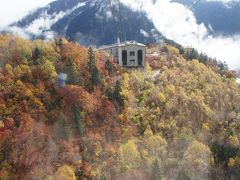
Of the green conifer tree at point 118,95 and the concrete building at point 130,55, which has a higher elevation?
the concrete building at point 130,55

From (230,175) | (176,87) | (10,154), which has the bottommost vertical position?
(230,175)

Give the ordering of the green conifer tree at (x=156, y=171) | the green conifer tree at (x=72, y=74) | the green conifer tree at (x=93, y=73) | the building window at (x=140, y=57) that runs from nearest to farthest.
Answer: the green conifer tree at (x=156, y=171)
the green conifer tree at (x=72, y=74)
the green conifer tree at (x=93, y=73)
the building window at (x=140, y=57)

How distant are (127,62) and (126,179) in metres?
41.1

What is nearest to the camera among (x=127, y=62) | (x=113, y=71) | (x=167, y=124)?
(x=167, y=124)

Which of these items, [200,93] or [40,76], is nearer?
[40,76]

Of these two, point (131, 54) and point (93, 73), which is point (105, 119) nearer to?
point (93, 73)

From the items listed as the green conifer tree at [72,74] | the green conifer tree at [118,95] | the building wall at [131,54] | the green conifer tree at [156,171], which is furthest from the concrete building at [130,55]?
the green conifer tree at [156,171]

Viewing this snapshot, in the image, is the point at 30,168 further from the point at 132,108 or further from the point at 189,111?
the point at 189,111

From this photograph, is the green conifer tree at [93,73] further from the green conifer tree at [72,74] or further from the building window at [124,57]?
the building window at [124,57]

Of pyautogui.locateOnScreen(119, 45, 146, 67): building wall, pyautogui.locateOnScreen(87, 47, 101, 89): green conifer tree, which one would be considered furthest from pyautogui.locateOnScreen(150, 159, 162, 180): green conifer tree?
pyautogui.locateOnScreen(119, 45, 146, 67): building wall

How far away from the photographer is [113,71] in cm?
12712

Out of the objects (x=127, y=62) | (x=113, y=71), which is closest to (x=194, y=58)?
(x=127, y=62)

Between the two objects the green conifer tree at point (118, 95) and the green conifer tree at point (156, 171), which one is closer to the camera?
the green conifer tree at point (156, 171)

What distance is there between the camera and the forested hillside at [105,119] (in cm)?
10269
